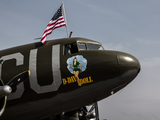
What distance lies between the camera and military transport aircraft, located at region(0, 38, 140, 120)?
33.0ft

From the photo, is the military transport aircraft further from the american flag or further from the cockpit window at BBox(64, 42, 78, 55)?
the american flag

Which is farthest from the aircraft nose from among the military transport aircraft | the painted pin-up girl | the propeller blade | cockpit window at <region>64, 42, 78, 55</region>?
the propeller blade

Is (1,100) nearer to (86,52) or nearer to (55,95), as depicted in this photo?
(55,95)

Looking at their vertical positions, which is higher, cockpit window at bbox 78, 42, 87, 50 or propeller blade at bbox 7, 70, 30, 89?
cockpit window at bbox 78, 42, 87, 50

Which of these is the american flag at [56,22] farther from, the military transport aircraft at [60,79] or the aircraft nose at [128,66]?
the aircraft nose at [128,66]

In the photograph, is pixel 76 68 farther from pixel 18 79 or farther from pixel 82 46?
pixel 18 79

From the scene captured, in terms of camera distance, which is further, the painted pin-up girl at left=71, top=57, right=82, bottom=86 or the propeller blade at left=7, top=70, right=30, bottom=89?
the painted pin-up girl at left=71, top=57, right=82, bottom=86

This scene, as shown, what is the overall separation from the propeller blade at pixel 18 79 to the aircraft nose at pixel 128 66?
5.05 metres

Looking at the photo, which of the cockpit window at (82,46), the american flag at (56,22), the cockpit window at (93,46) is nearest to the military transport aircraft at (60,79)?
the cockpit window at (82,46)

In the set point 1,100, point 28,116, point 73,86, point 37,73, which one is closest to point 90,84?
point 73,86

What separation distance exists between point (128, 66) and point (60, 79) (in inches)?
148

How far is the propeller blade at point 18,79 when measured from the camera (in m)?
9.74

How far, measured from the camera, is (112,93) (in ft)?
35.0

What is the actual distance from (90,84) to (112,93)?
5.08ft
